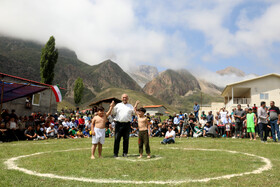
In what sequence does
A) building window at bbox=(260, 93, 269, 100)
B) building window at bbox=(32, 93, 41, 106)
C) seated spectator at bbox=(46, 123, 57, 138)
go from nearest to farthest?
seated spectator at bbox=(46, 123, 57, 138), building window at bbox=(32, 93, 41, 106), building window at bbox=(260, 93, 269, 100)

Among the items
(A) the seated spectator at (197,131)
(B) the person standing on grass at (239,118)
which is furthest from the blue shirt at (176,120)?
(B) the person standing on grass at (239,118)

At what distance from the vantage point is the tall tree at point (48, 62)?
6378 cm

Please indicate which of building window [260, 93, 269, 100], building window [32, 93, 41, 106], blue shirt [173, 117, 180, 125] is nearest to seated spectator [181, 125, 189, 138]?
blue shirt [173, 117, 180, 125]

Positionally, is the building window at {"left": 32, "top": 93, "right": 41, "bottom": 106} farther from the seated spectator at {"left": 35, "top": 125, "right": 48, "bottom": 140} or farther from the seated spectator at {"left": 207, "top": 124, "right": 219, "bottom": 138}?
the seated spectator at {"left": 207, "top": 124, "right": 219, "bottom": 138}

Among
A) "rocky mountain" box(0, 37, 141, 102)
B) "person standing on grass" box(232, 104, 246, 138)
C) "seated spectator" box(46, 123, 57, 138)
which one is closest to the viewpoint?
"person standing on grass" box(232, 104, 246, 138)

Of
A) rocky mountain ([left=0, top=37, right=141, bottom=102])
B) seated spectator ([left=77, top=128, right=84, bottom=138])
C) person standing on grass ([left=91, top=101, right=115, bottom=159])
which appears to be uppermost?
rocky mountain ([left=0, top=37, right=141, bottom=102])

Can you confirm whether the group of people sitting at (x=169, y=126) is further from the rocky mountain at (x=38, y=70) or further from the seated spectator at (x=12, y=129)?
the rocky mountain at (x=38, y=70)

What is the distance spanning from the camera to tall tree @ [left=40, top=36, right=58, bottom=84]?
63.8 m

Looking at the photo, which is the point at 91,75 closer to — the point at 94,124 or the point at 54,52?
the point at 54,52

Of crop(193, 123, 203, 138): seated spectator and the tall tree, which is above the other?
the tall tree

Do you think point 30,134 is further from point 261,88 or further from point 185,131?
point 261,88

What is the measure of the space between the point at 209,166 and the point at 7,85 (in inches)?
624

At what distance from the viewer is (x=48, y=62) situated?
6588cm

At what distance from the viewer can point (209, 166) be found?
21.2 feet
